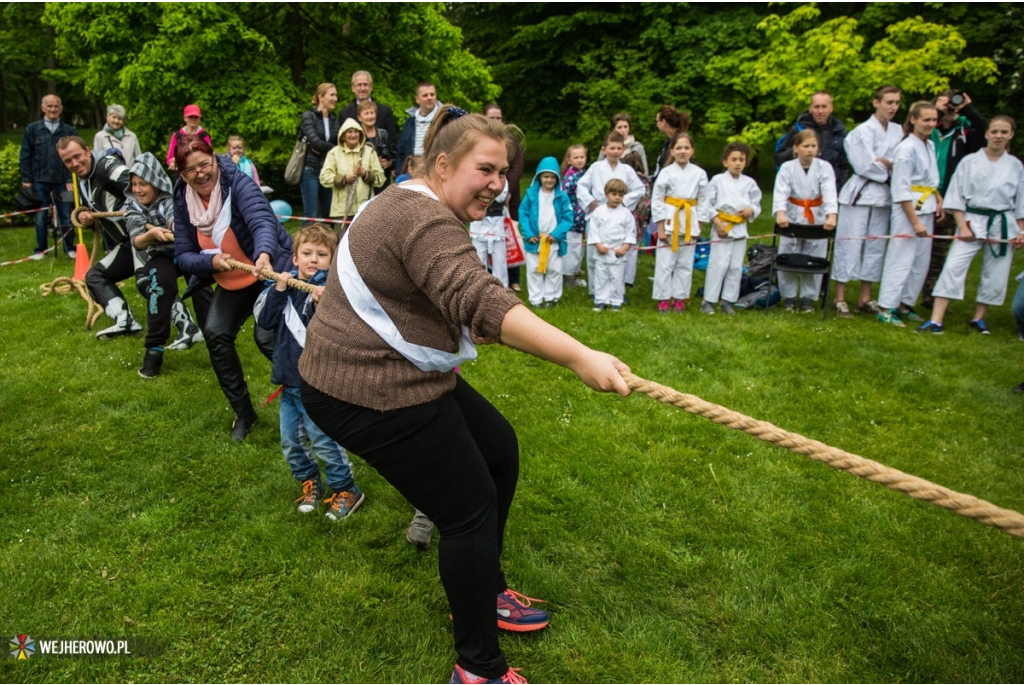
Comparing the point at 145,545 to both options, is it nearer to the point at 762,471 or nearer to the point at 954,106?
the point at 762,471

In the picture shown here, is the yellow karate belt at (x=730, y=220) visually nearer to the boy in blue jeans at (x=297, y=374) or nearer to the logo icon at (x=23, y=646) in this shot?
the boy in blue jeans at (x=297, y=374)

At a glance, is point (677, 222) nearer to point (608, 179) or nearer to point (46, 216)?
point (608, 179)

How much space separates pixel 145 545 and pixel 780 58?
15.2m

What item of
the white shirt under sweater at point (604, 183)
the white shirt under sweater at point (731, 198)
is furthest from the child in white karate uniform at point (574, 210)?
the white shirt under sweater at point (731, 198)

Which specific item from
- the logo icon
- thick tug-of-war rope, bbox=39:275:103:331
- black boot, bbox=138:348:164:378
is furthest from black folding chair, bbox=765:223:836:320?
the logo icon

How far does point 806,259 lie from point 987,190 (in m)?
1.98

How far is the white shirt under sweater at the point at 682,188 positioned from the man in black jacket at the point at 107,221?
19.1 ft

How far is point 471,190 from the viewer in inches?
99.6

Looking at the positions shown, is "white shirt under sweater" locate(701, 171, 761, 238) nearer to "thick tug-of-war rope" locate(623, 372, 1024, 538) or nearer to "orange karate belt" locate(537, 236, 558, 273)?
"orange karate belt" locate(537, 236, 558, 273)

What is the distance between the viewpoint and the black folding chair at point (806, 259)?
8523 mm

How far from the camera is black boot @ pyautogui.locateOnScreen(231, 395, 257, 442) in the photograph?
5285mm

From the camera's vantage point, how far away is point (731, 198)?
8.86m

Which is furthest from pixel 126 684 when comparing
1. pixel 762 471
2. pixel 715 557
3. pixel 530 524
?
pixel 762 471

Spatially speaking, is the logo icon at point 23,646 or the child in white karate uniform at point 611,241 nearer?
the logo icon at point 23,646
